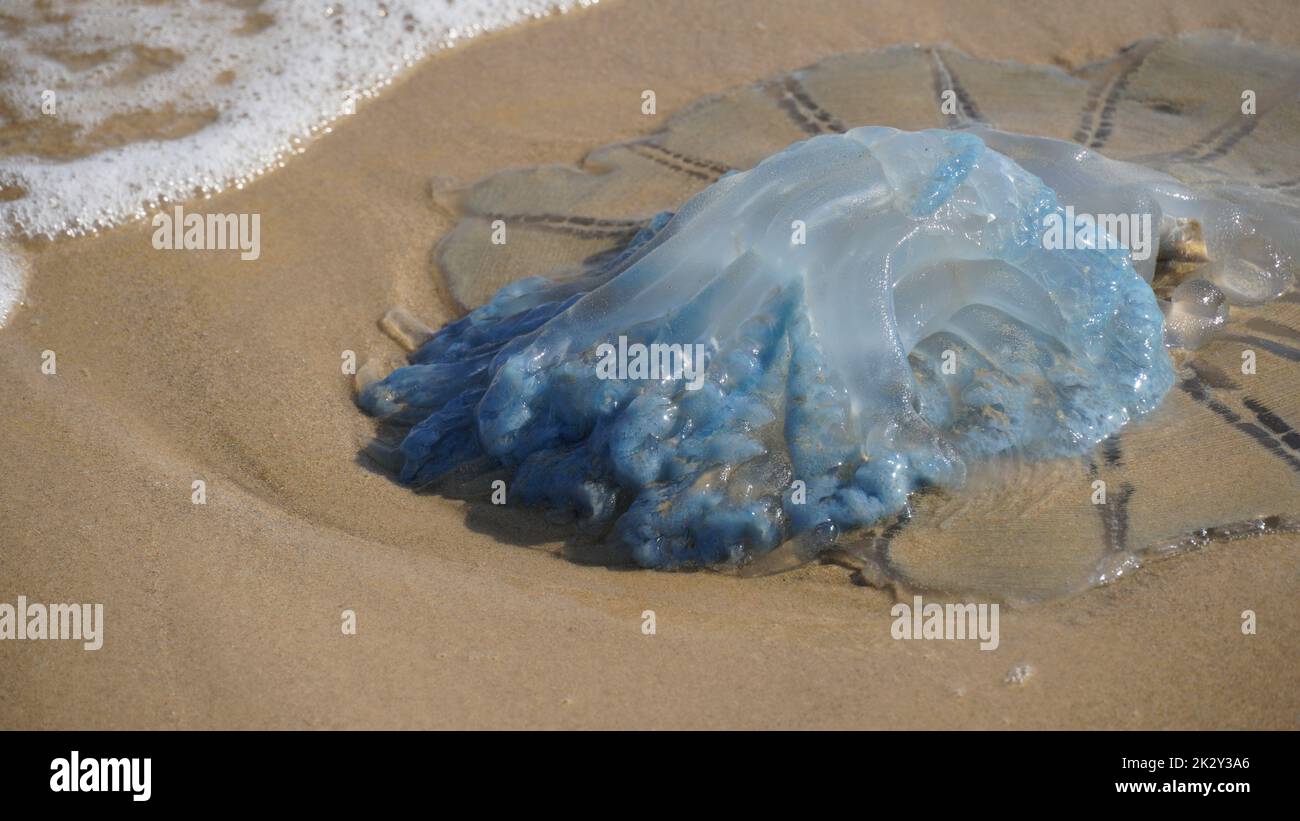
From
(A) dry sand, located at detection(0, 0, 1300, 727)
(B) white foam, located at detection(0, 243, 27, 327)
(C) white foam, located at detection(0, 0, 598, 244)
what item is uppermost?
(C) white foam, located at detection(0, 0, 598, 244)

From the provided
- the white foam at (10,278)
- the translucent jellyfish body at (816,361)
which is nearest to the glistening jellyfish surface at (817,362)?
the translucent jellyfish body at (816,361)

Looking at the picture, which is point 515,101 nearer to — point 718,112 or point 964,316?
point 718,112

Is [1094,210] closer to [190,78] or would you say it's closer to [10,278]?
[10,278]

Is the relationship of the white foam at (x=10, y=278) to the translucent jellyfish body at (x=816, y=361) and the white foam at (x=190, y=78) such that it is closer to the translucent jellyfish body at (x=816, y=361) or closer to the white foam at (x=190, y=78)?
the white foam at (x=190, y=78)

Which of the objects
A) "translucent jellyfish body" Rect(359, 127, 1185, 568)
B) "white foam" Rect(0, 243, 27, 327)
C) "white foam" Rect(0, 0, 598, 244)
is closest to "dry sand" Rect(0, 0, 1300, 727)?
"white foam" Rect(0, 243, 27, 327)

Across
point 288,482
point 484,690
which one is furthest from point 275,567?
point 484,690

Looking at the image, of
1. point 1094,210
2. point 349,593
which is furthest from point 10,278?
point 1094,210

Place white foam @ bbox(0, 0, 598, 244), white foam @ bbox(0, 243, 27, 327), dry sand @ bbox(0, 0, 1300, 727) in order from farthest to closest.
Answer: white foam @ bbox(0, 0, 598, 244) < white foam @ bbox(0, 243, 27, 327) < dry sand @ bbox(0, 0, 1300, 727)

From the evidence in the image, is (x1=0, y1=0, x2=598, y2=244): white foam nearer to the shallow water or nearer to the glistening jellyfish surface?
the shallow water
